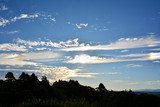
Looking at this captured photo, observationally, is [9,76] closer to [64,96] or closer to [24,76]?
[24,76]

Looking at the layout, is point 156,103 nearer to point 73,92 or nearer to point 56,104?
point 56,104

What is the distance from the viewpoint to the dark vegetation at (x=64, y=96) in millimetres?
26859

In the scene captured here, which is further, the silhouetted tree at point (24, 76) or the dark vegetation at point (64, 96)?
the silhouetted tree at point (24, 76)

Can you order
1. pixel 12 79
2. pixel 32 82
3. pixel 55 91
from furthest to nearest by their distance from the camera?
pixel 12 79 → pixel 32 82 → pixel 55 91

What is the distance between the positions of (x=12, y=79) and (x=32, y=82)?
1172 centimetres

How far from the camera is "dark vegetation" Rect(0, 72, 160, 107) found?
26859 millimetres

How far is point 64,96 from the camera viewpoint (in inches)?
2596

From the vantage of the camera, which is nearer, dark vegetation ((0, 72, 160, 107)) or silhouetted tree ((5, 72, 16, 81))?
dark vegetation ((0, 72, 160, 107))

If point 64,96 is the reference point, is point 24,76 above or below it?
above

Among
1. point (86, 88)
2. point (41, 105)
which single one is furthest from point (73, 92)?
point (41, 105)

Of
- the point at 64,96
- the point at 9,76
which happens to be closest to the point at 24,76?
the point at 9,76

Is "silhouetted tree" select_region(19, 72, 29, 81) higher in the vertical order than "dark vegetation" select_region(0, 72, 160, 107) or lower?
higher

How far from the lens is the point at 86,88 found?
89938 mm

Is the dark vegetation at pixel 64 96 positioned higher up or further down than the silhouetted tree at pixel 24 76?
further down
